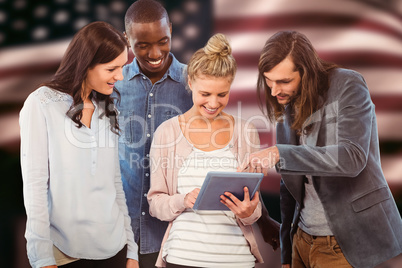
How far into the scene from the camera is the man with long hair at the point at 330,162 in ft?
7.24

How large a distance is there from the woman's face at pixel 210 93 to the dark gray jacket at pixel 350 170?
437 mm

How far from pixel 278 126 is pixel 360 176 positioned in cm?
58

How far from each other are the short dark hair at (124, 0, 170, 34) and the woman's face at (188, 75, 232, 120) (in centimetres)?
58

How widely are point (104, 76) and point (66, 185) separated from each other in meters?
0.60

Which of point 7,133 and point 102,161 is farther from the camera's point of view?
point 7,133

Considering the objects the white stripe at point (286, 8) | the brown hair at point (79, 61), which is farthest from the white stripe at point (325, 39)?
the brown hair at point (79, 61)

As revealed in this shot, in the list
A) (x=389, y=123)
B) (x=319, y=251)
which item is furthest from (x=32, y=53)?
(x=389, y=123)

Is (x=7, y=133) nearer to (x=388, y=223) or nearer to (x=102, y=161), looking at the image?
(x=102, y=161)

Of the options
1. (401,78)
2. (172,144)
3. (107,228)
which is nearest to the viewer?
(107,228)

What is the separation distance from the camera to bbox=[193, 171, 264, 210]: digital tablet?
2.08 meters

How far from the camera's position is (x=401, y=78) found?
3.34 metres

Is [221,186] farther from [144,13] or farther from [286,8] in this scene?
[286,8]

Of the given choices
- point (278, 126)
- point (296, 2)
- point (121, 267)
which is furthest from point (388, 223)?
point (296, 2)

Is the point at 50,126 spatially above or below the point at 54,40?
below
